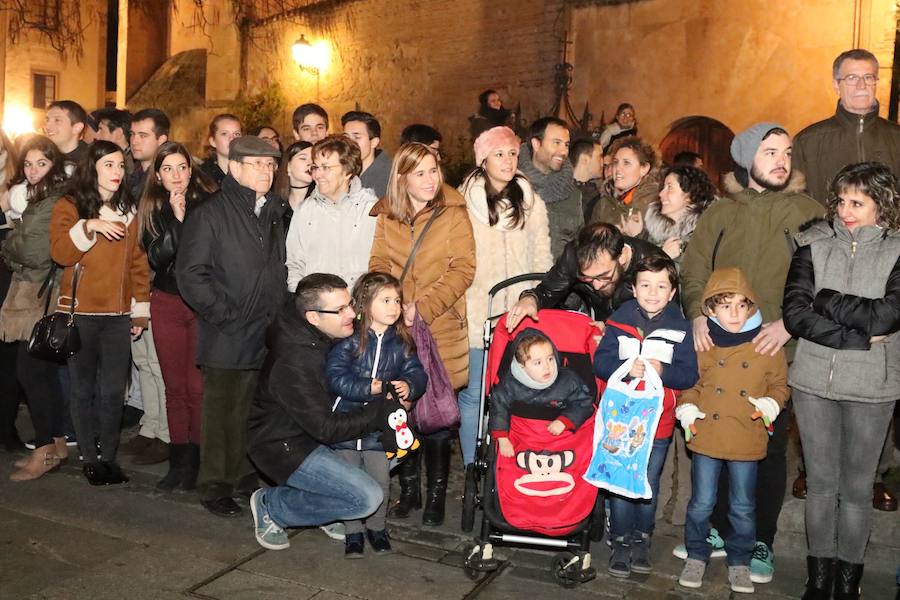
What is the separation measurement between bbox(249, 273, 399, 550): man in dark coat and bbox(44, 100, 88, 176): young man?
2.86 meters

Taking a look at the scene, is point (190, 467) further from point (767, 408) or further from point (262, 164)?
point (767, 408)

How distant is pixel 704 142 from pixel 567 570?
331 inches

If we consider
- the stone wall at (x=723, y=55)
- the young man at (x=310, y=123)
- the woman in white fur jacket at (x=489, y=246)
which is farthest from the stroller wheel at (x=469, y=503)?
the stone wall at (x=723, y=55)

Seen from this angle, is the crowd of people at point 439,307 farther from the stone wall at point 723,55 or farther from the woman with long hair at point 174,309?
the stone wall at point 723,55

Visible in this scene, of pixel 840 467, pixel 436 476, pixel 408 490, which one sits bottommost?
pixel 408 490

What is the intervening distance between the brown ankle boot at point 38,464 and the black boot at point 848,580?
4516 millimetres

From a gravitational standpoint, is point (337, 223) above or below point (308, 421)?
above

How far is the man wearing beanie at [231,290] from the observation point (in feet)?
16.2

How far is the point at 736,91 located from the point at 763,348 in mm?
7517

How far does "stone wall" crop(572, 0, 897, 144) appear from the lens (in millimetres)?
9977

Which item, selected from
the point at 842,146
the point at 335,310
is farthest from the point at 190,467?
the point at 842,146

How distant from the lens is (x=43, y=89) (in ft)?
90.9

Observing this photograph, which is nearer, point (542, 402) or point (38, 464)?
point (542, 402)

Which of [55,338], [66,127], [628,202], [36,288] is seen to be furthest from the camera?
[66,127]
